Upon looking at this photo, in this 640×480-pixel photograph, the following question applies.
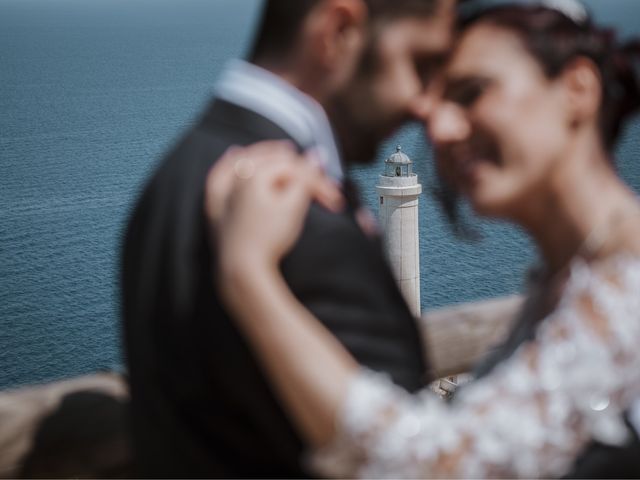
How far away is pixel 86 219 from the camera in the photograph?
5866 cm

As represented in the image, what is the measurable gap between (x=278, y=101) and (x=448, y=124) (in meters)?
0.51

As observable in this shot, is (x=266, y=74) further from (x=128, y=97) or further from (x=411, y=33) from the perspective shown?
(x=128, y=97)

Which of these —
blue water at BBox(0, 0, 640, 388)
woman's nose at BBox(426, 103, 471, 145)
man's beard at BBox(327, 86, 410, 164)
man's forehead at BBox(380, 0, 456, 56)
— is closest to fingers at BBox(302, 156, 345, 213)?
man's beard at BBox(327, 86, 410, 164)

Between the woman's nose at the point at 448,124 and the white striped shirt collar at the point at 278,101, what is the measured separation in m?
0.38

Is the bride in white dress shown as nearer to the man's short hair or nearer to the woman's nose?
the woman's nose

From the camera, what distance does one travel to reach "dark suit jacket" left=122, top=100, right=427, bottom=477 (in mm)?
1847

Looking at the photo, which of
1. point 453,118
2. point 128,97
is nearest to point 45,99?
point 128,97

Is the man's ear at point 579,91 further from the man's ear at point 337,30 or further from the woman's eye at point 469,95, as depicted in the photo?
the man's ear at point 337,30

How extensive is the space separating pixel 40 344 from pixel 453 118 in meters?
41.7

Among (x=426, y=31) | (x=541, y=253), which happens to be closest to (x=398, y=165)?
(x=541, y=253)

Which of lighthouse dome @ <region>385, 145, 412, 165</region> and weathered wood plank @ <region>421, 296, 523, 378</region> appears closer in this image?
weathered wood plank @ <region>421, 296, 523, 378</region>

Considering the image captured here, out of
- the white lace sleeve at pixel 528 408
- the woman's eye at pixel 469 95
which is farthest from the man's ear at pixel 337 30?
the white lace sleeve at pixel 528 408

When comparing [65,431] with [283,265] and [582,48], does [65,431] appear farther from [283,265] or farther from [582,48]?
[582,48]

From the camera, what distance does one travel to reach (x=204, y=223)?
1.90 metres
